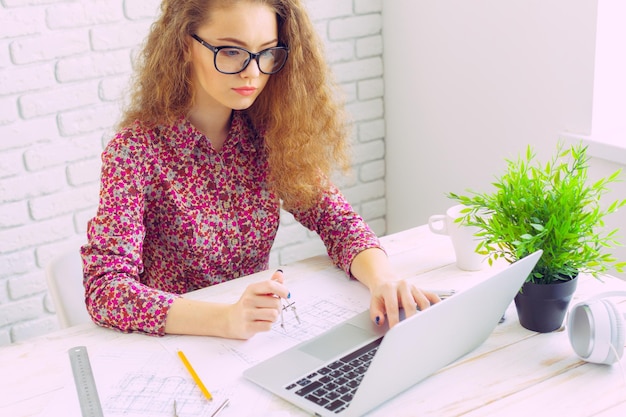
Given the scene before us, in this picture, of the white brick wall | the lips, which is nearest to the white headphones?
the lips

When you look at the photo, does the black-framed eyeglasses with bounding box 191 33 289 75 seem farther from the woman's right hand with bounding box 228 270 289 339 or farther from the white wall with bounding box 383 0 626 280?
the white wall with bounding box 383 0 626 280

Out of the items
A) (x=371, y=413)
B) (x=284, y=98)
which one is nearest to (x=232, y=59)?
(x=284, y=98)

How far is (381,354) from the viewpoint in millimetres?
943

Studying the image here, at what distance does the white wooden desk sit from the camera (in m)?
1.03

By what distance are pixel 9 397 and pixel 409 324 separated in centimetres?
58

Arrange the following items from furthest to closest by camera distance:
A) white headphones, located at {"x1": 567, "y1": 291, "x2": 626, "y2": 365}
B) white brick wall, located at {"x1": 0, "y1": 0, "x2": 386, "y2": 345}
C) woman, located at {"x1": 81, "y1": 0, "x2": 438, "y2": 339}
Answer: white brick wall, located at {"x1": 0, "y1": 0, "x2": 386, "y2": 345}, woman, located at {"x1": 81, "y1": 0, "x2": 438, "y2": 339}, white headphones, located at {"x1": 567, "y1": 291, "x2": 626, "y2": 365}

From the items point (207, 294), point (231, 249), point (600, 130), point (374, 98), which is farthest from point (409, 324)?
point (374, 98)

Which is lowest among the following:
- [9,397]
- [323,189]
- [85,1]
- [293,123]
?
[9,397]

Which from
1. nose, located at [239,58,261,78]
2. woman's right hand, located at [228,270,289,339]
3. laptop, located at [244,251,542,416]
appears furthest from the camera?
nose, located at [239,58,261,78]

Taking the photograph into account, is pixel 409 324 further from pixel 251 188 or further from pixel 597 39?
pixel 597 39

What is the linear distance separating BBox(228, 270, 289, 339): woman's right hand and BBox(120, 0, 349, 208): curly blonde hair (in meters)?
0.38

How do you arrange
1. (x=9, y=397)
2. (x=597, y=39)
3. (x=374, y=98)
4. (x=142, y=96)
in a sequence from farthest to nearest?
(x=374, y=98) → (x=597, y=39) → (x=142, y=96) → (x=9, y=397)

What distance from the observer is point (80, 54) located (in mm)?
2184

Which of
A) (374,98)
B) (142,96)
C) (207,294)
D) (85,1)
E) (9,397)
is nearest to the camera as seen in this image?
(9,397)
